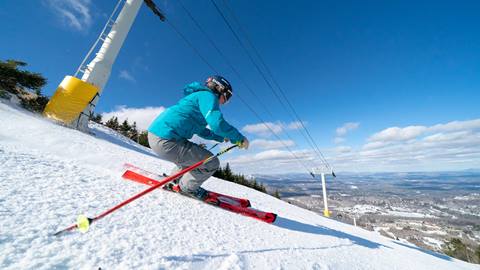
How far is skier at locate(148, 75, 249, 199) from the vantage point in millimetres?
3385

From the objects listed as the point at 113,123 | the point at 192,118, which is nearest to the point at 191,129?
the point at 192,118

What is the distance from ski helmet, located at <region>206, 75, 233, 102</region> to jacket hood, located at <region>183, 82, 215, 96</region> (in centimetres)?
21

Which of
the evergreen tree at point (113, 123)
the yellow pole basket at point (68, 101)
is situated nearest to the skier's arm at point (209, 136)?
the yellow pole basket at point (68, 101)

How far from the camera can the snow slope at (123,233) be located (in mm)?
1665

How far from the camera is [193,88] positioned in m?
3.99

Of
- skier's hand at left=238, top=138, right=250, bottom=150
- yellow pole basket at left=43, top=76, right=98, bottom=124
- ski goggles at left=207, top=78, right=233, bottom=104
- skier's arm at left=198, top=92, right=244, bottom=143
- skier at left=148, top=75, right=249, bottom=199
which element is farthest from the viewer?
yellow pole basket at left=43, top=76, right=98, bottom=124

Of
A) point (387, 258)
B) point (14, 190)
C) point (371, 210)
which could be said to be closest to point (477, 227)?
point (371, 210)

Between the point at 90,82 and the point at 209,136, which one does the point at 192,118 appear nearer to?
the point at 209,136

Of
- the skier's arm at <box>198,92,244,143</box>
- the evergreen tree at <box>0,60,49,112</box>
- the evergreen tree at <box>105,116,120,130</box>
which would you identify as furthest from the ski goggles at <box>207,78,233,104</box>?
the evergreen tree at <box>105,116,120,130</box>

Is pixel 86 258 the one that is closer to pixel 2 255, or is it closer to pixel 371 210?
pixel 2 255

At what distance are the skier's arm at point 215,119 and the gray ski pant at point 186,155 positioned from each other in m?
0.73

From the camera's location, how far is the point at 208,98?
3453 millimetres

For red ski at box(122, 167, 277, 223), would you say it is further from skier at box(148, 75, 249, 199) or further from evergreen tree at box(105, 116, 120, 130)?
evergreen tree at box(105, 116, 120, 130)

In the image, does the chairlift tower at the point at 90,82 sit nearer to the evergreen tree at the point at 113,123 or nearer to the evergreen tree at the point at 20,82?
the evergreen tree at the point at 20,82
